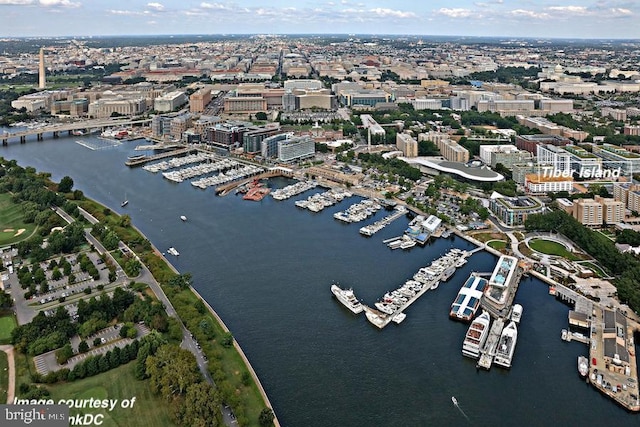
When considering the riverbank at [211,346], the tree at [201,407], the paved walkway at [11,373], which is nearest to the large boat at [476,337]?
the riverbank at [211,346]

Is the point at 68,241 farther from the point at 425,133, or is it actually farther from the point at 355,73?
the point at 355,73

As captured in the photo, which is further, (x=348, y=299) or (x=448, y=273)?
(x=448, y=273)

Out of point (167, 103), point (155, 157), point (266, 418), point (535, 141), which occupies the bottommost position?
point (266, 418)

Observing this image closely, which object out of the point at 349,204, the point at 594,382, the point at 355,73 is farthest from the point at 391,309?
the point at 355,73

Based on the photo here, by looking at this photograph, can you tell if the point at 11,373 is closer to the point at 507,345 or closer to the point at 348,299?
the point at 348,299

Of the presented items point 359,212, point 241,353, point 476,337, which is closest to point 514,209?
point 359,212

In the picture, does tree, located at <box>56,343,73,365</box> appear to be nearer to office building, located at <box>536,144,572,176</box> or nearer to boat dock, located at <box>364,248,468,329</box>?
boat dock, located at <box>364,248,468,329</box>

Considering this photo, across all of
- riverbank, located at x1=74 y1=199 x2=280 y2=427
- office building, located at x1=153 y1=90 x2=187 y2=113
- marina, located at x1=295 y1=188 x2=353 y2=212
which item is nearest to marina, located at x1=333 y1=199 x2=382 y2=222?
marina, located at x1=295 y1=188 x2=353 y2=212
